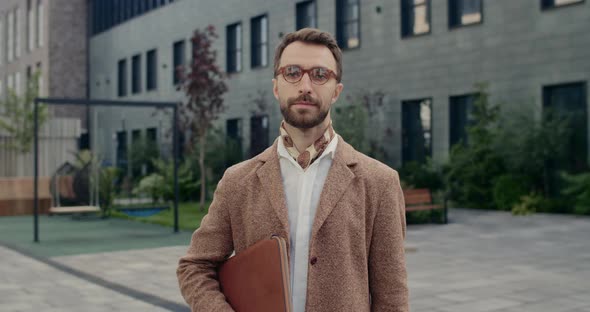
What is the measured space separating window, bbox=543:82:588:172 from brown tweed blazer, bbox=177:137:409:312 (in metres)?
17.4

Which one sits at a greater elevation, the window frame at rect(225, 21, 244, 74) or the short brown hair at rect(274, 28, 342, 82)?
the window frame at rect(225, 21, 244, 74)

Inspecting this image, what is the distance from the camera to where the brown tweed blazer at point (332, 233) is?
232 centimetres

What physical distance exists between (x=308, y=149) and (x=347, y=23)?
2469cm

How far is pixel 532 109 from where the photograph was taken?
63.7 feet

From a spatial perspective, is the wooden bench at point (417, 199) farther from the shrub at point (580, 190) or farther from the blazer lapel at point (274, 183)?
the blazer lapel at point (274, 183)

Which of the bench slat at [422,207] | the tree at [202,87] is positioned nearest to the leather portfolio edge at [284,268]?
the bench slat at [422,207]

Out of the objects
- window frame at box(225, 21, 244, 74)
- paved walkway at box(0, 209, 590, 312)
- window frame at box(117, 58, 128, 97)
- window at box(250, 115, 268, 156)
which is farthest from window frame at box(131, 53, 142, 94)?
paved walkway at box(0, 209, 590, 312)

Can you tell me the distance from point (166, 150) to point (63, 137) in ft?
40.5

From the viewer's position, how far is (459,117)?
74.4 feet

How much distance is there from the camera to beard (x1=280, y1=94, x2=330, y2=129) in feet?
7.55

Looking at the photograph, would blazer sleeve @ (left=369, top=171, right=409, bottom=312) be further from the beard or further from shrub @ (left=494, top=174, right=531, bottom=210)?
shrub @ (left=494, top=174, right=531, bottom=210)

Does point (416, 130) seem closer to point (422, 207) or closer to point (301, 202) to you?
point (422, 207)

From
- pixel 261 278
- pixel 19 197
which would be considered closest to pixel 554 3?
pixel 19 197

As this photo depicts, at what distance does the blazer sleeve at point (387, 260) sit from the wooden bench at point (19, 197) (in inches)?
788
